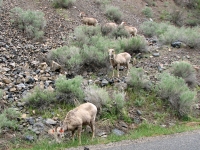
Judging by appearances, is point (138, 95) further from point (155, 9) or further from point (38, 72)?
point (155, 9)

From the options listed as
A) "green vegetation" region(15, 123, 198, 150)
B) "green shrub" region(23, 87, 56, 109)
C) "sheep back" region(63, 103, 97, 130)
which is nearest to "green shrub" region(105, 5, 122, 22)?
"green shrub" region(23, 87, 56, 109)

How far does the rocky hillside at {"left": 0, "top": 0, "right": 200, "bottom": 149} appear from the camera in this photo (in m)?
10.9

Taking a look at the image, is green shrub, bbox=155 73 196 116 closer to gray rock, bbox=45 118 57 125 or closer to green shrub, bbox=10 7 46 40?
gray rock, bbox=45 118 57 125

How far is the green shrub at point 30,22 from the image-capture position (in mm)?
15626

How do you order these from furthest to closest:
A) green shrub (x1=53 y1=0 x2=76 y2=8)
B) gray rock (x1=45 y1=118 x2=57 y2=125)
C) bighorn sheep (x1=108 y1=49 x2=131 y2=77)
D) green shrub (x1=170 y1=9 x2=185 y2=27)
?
green shrub (x1=170 y1=9 x2=185 y2=27) → green shrub (x1=53 y1=0 x2=76 y2=8) → bighorn sheep (x1=108 y1=49 x2=131 y2=77) → gray rock (x1=45 y1=118 x2=57 y2=125)

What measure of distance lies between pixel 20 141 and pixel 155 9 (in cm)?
2289

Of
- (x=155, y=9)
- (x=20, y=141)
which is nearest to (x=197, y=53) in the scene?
(x=20, y=141)

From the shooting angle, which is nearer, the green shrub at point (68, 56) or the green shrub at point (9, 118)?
the green shrub at point (9, 118)

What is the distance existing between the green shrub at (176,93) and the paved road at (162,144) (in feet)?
5.08

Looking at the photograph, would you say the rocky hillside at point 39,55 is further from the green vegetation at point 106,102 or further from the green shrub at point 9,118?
the green vegetation at point 106,102

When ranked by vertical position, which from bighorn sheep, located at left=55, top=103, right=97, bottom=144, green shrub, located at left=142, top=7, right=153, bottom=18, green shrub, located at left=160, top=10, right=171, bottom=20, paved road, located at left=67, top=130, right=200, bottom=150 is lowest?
green shrub, located at left=160, top=10, right=171, bottom=20

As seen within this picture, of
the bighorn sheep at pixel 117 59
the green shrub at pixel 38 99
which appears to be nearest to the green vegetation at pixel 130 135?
the green shrub at pixel 38 99

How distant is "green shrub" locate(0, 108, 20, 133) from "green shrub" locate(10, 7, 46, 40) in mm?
6489

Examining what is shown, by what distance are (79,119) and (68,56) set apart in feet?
16.7
